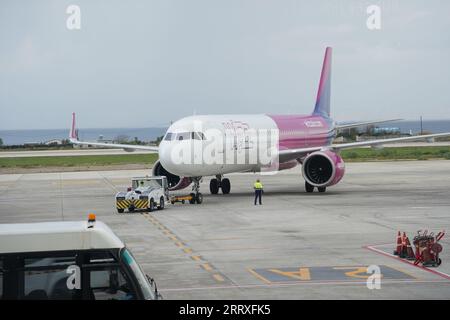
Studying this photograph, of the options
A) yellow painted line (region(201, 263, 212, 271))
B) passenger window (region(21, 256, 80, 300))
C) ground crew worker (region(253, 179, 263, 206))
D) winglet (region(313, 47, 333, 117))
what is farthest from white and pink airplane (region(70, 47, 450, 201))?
passenger window (region(21, 256, 80, 300))

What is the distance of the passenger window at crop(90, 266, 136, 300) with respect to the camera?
36.7 feet

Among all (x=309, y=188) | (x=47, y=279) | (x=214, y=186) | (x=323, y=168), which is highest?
(x=47, y=279)

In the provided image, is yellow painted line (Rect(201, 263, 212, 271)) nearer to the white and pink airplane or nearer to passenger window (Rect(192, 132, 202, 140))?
the white and pink airplane

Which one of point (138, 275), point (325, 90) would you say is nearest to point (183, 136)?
point (325, 90)

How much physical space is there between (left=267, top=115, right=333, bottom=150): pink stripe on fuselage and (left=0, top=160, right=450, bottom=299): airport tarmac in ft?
8.97

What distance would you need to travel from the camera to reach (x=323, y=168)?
157ft

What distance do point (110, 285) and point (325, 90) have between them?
50.2m

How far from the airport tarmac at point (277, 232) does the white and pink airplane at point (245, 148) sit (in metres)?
1.41

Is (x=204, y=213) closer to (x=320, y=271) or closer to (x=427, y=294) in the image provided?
(x=320, y=271)

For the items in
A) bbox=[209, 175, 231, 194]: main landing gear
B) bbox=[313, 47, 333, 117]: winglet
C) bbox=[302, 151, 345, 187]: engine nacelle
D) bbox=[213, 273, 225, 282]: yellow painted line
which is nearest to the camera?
bbox=[213, 273, 225, 282]: yellow painted line

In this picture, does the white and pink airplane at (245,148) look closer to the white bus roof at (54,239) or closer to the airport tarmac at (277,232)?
the airport tarmac at (277,232)

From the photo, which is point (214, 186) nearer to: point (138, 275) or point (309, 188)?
point (309, 188)

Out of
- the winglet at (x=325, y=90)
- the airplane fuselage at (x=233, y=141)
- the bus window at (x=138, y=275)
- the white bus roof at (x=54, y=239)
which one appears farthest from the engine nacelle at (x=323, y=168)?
the white bus roof at (x=54, y=239)

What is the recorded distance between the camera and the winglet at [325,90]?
59.2 meters
